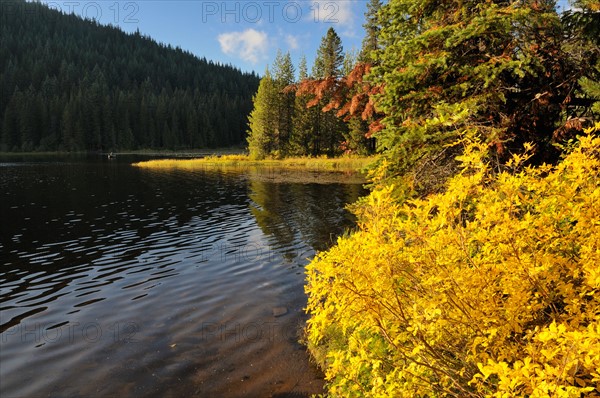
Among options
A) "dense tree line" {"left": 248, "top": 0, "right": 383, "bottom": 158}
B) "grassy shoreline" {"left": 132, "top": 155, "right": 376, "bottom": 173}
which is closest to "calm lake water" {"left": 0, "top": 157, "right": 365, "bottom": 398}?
"grassy shoreline" {"left": 132, "top": 155, "right": 376, "bottom": 173}

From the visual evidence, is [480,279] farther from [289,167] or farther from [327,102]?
[327,102]

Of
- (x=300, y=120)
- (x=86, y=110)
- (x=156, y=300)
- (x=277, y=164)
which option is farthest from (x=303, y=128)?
(x=86, y=110)

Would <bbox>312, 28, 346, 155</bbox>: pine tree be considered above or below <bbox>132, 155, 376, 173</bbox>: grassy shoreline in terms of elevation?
above

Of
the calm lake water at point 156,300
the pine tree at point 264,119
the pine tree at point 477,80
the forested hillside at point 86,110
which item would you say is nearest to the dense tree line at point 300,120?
the pine tree at point 264,119

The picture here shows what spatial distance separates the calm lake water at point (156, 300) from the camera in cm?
673

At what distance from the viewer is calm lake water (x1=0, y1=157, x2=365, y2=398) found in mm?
6734

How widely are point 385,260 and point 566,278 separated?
186 centimetres

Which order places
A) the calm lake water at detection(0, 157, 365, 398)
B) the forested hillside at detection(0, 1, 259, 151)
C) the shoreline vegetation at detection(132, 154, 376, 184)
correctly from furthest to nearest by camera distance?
the forested hillside at detection(0, 1, 259, 151)
the shoreline vegetation at detection(132, 154, 376, 184)
the calm lake water at detection(0, 157, 365, 398)

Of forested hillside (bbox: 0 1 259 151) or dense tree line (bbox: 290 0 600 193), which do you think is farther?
forested hillside (bbox: 0 1 259 151)

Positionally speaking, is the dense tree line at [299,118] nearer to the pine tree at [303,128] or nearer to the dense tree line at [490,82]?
the pine tree at [303,128]

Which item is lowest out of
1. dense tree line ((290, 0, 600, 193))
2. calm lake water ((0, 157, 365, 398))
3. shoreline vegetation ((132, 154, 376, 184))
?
Answer: calm lake water ((0, 157, 365, 398))

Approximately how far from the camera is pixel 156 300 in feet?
32.9

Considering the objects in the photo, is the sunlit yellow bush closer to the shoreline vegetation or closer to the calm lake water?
the calm lake water

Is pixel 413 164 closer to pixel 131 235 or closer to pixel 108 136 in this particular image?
pixel 131 235
